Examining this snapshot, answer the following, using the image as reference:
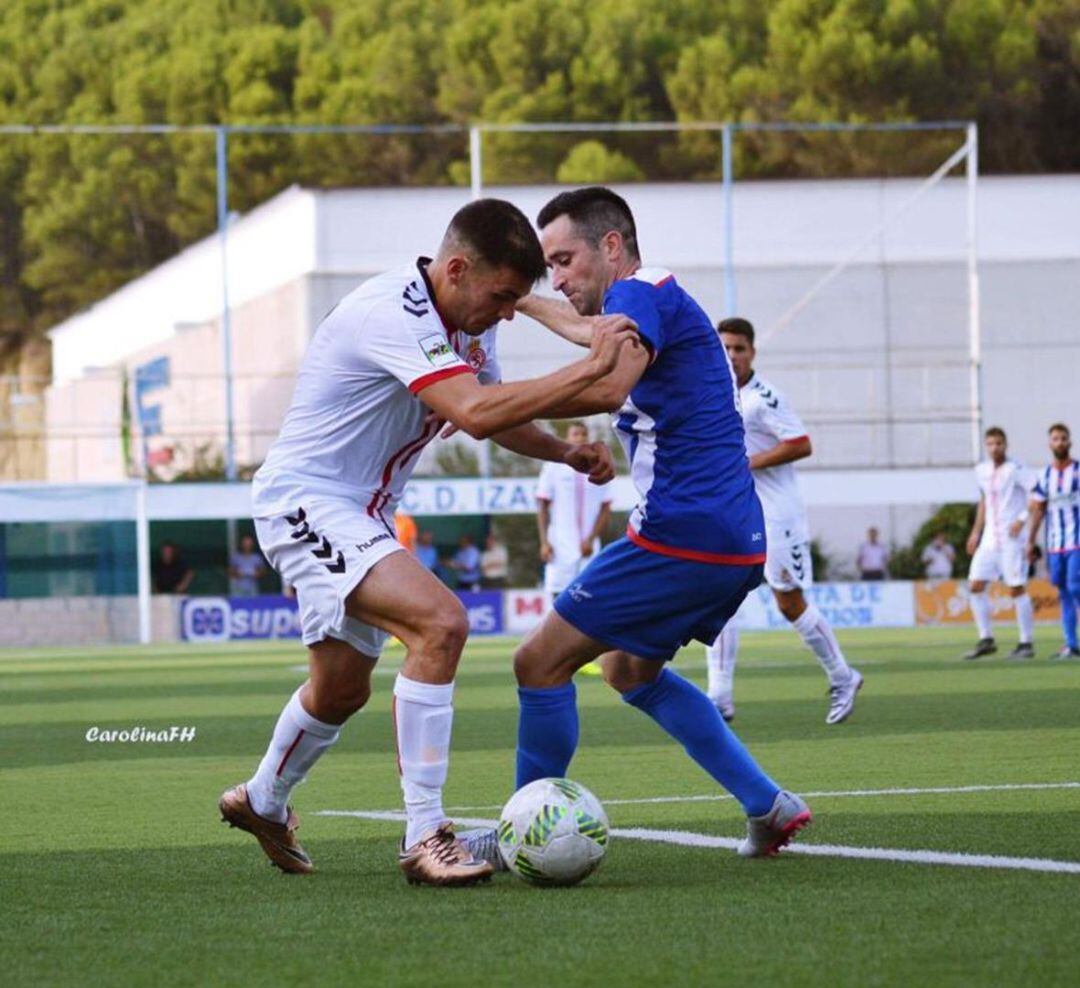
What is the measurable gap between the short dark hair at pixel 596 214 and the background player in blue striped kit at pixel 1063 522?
15.4 metres

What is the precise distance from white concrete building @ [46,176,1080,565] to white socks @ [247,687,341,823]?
35307mm

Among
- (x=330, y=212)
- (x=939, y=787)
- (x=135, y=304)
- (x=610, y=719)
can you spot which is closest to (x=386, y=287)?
(x=939, y=787)

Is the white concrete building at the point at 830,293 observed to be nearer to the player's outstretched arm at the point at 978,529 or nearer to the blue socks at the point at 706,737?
the player's outstretched arm at the point at 978,529

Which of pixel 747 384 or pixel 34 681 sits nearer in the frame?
pixel 747 384

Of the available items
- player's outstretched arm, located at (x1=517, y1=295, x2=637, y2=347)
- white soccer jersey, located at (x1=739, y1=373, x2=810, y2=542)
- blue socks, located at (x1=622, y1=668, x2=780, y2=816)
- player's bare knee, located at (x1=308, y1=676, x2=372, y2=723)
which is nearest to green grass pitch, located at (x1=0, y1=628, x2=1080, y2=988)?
blue socks, located at (x1=622, y1=668, x2=780, y2=816)

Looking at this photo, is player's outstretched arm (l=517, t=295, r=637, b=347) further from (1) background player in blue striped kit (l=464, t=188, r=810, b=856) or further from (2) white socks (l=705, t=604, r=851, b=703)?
(2) white socks (l=705, t=604, r=851, b=703)

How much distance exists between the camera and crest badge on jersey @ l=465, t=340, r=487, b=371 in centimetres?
709

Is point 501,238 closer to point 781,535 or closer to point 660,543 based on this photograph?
point 660,543

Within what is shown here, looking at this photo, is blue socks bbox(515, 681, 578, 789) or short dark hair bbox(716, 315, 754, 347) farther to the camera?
short dark hair bbox(716, 315, 754, 347)

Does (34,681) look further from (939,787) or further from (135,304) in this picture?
(135,304)

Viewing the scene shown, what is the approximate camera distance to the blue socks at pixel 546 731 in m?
7.15

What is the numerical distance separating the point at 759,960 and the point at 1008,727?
788 cm

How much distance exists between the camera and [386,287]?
22.6 feet

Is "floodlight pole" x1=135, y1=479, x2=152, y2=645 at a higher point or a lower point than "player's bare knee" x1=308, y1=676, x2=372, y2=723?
lower
